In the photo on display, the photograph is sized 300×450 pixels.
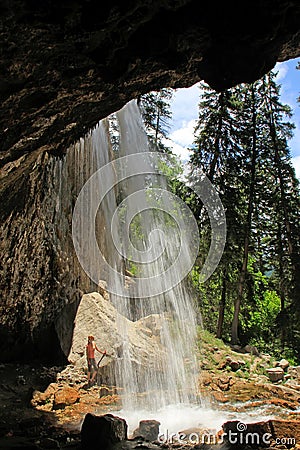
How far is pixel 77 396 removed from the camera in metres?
9.26

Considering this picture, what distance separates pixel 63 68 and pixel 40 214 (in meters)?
6.48

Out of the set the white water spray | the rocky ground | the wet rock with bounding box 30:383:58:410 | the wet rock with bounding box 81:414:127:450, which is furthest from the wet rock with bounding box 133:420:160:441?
the white water spray

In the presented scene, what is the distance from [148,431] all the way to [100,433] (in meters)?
1.19

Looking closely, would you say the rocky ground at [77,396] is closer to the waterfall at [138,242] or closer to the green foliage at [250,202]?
the waterfall at [138,242]

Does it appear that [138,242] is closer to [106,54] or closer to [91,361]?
[91,361]

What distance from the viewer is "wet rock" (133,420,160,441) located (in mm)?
6656

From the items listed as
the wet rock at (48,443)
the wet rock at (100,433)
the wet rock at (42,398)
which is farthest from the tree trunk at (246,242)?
the wet rock at (48,443)

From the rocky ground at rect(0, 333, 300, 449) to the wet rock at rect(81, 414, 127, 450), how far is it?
0.23m

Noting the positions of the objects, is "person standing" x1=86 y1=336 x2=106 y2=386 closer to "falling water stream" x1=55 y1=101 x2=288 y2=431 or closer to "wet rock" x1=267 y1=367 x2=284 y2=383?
"falling water stream" x1=55 y1=101 x2=288 y2=431

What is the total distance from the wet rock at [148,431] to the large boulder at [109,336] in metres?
4.14

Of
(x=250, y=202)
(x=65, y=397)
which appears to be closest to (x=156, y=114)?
(x=250, y=202)

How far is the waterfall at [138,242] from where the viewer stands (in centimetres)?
1270

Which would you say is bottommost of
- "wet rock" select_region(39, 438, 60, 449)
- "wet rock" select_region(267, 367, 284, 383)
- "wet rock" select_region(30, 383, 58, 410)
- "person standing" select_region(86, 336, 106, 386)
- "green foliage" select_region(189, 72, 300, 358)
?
"wet rock" select_region(39, 438, 60, 449)

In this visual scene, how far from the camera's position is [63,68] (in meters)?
3.95
